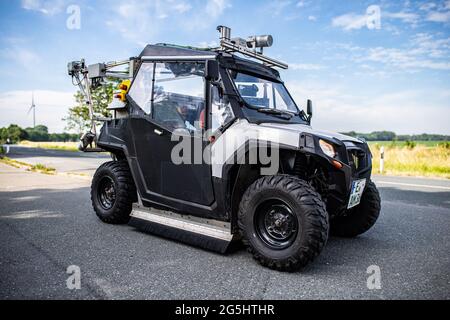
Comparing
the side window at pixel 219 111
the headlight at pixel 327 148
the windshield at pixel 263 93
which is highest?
the windshield at pixel 263 93

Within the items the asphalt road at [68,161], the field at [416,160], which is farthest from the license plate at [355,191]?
the field at [416,160]

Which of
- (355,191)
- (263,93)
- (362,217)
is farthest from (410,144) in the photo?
(355,191)

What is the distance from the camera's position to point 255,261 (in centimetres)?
343

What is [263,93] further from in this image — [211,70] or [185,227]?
[185,227]

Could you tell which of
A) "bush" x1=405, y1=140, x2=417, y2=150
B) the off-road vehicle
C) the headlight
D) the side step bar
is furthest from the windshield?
"bush" x1=405, y1=140, x2=417, y2=150

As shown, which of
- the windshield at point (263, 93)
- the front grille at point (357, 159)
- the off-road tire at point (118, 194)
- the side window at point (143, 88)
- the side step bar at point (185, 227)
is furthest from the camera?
the off-road tire at point (118, 194)

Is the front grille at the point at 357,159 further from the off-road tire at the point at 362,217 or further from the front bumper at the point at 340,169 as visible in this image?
the off-road tire at the point at 362,217

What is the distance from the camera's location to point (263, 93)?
422 centimetres

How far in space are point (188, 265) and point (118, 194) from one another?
1866 mm

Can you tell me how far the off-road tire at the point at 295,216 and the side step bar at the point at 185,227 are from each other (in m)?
0.27

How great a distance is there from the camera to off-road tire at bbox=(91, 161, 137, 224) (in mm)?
4684

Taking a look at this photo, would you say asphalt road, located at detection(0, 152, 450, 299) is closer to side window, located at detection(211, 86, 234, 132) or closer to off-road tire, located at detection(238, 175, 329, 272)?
off-road tire, located at detection(238, 175, 329, 272)

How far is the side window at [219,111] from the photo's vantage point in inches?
145
